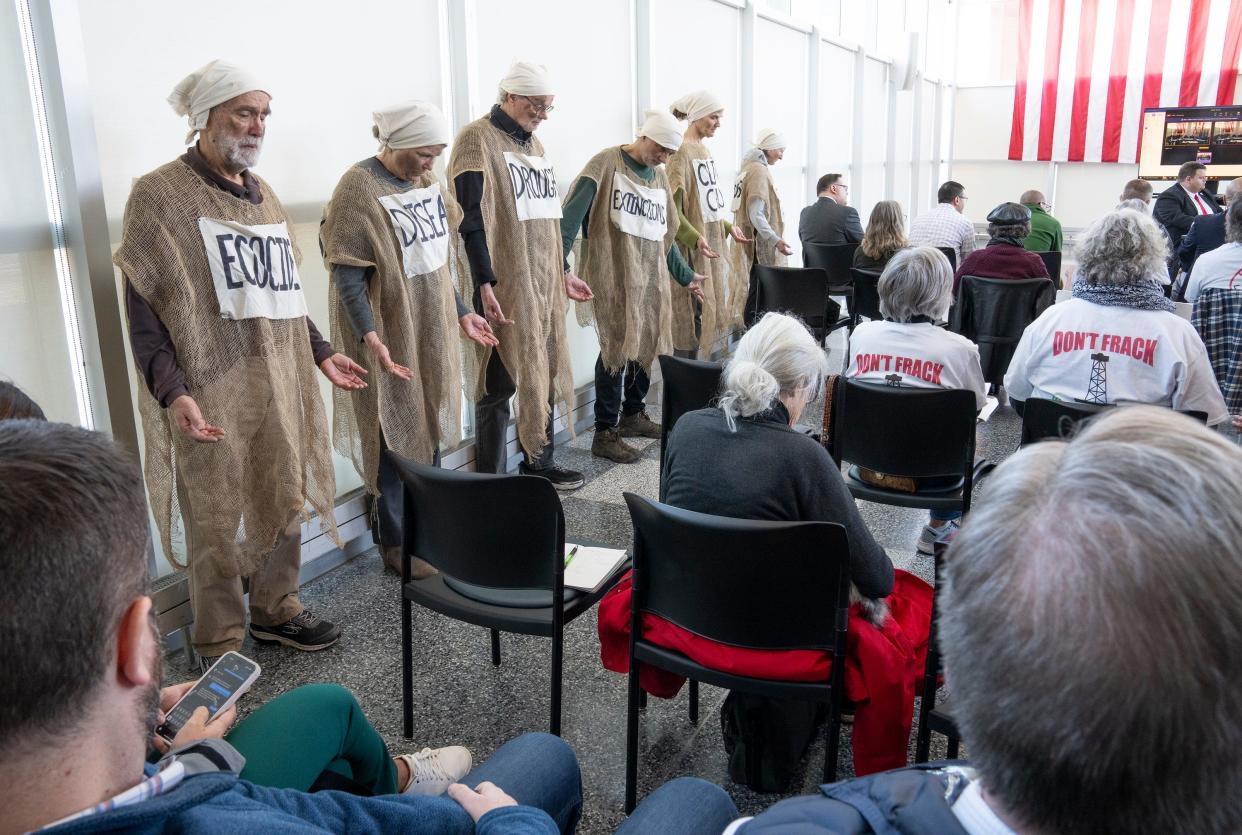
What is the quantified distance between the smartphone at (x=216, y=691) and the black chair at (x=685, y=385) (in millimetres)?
1857

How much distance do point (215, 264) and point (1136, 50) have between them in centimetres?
1274

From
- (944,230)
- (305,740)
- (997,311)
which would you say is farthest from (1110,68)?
(305,740)

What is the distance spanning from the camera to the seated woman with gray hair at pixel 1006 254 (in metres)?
4.80

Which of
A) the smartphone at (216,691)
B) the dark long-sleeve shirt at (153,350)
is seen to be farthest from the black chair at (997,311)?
the smartphone at (216,691)

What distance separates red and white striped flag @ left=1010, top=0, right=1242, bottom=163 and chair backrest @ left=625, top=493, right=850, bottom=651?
12475 millimetres

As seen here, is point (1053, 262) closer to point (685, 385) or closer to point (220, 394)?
point (685, 385)

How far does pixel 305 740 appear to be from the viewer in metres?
1.48

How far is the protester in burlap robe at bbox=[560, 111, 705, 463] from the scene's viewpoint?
437 centimetres

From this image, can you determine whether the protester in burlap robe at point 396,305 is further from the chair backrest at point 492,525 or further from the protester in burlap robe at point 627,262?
the protester in burlap robe at point 627,262

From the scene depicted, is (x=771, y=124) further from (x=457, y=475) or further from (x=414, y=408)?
(x=457, y=475)

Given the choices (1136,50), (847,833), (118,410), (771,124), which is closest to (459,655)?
(118,410)

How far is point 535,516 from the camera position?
2100mm

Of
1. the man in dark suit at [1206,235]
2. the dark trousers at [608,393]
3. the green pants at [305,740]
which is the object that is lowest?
the dark trousers at [608,393]

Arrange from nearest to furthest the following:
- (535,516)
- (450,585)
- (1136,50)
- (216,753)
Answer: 1. (216,753)
2. (535,516)
3. (450,585)
4. (1136,50)
